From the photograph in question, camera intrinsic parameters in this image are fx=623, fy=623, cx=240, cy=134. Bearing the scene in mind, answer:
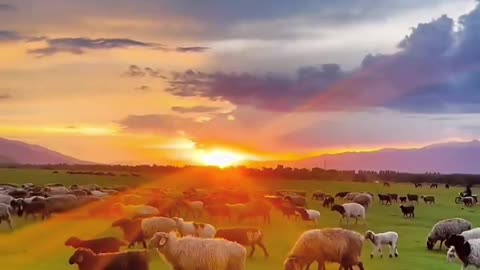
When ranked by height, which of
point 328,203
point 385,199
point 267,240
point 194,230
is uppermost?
point 385,199

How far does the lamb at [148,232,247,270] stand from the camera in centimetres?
1656

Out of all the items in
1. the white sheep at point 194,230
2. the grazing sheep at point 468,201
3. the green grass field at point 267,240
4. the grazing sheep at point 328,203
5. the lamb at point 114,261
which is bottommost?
the green grass field at point 267,240

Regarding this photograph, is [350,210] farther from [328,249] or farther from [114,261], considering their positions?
[114,261]

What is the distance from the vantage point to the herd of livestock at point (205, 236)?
1666 centimetres

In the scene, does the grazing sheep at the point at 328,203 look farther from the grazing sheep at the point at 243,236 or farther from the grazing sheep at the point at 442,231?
the grazing sheep at the point at 243,236

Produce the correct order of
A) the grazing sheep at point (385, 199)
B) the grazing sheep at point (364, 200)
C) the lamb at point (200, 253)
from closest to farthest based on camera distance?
the lamb at point (200, 253) → the grazing sheep at point (364, 200) → the grazing sheep at point (385, 199)

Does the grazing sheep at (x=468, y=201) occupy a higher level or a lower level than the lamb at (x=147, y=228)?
higher

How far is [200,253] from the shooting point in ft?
54.6

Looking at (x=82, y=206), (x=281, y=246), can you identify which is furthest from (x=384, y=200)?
(x=281, y=246)

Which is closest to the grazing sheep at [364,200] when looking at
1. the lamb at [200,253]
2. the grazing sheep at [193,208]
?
the grazing sheep at [193,208]

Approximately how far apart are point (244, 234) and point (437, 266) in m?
6.99

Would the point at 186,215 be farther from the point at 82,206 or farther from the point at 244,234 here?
the point at 244,234

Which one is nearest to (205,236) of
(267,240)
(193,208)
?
(267,240)

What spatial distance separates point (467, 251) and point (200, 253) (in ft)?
29.4
